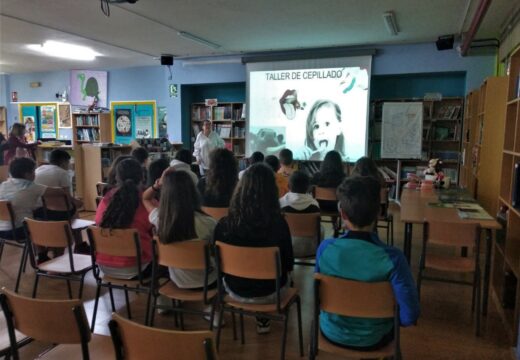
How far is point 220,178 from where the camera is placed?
3348 mm

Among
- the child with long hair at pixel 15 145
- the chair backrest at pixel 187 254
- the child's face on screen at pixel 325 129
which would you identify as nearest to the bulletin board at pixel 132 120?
the child with long hair at pixel 15 145

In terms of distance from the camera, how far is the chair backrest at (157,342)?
1.20 m

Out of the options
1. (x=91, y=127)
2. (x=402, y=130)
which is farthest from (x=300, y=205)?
(x=91, y=127)

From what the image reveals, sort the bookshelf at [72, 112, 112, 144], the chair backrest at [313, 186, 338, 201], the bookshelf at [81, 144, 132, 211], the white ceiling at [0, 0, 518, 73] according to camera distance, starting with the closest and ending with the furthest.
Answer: the chair backrest at [313, 186, 338, 201]
the white ceiling at [0, 0, 518, 73]
the bookshelf at [81, 144, 132, 211]
the bookshelf at [72, 112, 112, 144]

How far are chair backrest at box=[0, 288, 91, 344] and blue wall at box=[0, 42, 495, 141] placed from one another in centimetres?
672

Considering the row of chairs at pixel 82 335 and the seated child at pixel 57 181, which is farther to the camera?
the seated child at pixel 57 181

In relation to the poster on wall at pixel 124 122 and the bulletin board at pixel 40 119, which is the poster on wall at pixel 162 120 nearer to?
the poster on wall at pixel 124 122

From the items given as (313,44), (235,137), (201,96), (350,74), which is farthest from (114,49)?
(350,74)

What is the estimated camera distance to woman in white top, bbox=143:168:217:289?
2.32 m

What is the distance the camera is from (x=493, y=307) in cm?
313

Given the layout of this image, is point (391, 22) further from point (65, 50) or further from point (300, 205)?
point (65, 50)

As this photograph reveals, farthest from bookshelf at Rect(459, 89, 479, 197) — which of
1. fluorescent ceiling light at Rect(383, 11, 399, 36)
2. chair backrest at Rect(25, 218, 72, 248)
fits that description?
chair backrest at Rect(25, 218, 72, 248)

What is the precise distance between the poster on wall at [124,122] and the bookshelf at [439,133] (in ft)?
19.4

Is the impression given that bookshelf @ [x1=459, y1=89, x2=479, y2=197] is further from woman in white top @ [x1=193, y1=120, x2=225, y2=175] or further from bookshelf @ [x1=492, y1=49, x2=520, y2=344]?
woman in white top @ [x1=193, y1=120, x2=225, y2=175]
